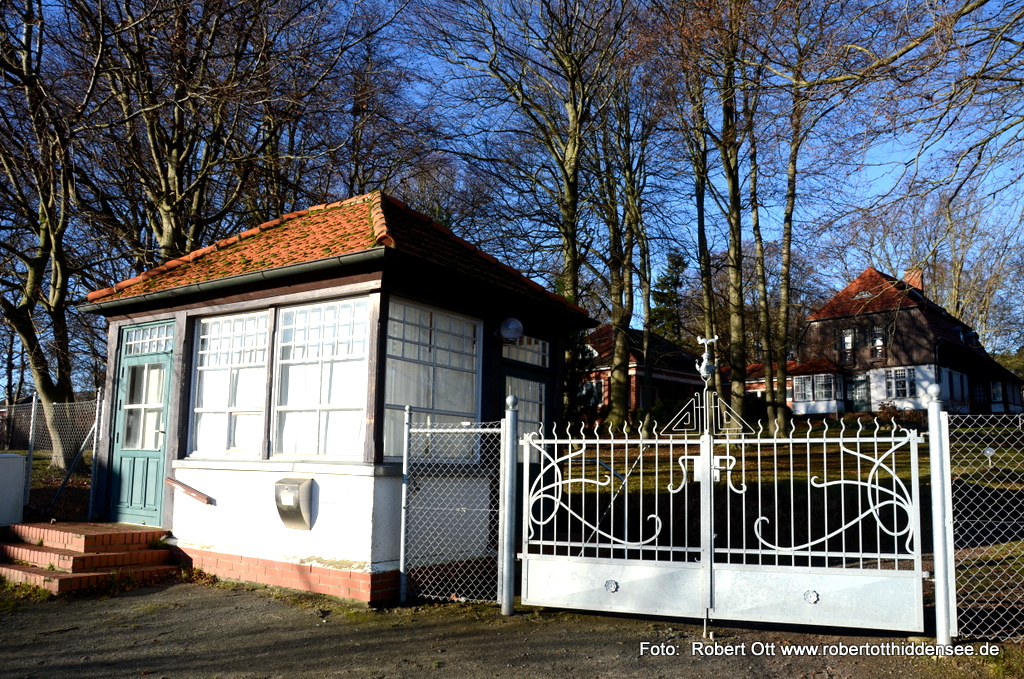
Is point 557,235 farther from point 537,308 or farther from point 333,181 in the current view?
point 537,308

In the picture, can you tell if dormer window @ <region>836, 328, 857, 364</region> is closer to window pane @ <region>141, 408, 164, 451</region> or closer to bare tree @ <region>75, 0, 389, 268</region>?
bare tree @ <region>75, 0, 389, 268</region>

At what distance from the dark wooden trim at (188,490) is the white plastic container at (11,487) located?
226 centimetres

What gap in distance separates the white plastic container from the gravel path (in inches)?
114

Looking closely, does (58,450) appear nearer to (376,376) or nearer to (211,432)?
(211,432)

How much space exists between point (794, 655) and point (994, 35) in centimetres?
588

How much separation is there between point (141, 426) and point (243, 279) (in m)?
2.91

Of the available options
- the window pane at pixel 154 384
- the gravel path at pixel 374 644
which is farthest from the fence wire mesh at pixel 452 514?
the window pane at pixel 154 384

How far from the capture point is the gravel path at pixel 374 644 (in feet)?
17.3

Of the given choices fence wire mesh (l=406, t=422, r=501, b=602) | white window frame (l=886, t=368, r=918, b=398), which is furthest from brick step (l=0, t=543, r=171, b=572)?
white window frame (l=886, t=368, r=918, b=398)

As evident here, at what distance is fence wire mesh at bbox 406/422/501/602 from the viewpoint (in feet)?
24.1

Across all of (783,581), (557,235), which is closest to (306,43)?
(557,235)

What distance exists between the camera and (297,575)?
753cm

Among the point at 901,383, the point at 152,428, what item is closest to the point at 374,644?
the point at 152,428

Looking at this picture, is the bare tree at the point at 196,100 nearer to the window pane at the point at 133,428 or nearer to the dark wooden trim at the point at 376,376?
the window pane at the point at 133,428
